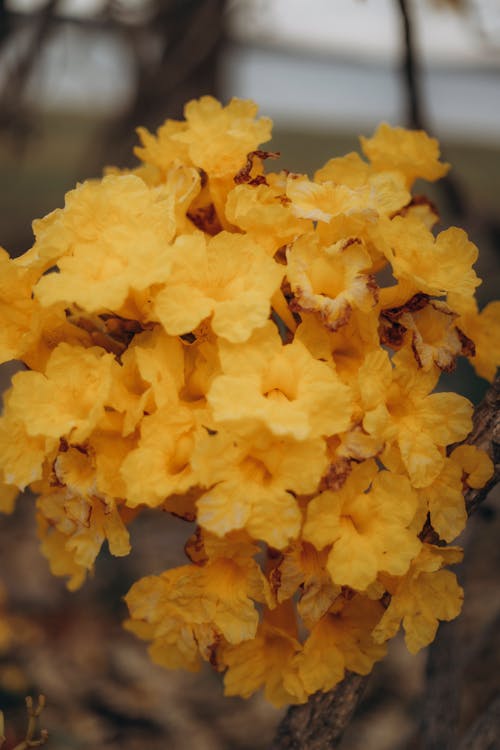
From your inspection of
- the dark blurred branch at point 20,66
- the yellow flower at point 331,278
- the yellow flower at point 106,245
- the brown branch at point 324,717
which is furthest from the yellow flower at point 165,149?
the dark blurred branch at point 20,66

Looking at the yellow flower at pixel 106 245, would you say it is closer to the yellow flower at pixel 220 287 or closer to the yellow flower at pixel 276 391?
the yellow flower at pixel 220 287

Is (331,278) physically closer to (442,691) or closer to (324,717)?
(324,717)

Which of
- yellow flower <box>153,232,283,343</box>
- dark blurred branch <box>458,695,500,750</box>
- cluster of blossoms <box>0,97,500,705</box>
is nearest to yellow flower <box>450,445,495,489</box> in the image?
cluster of blossoms <box>0,97,500,705</box>

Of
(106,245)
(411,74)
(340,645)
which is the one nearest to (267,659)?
(340,645)

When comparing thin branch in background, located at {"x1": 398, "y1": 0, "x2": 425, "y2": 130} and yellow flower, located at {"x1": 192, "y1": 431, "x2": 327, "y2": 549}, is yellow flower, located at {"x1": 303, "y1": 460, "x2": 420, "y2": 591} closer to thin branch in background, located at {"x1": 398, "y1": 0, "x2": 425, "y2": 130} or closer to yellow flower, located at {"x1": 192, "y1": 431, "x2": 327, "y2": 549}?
yellow flower, located at {"x1": 192, "y1": 431, "x2": 327, "y2": 549}

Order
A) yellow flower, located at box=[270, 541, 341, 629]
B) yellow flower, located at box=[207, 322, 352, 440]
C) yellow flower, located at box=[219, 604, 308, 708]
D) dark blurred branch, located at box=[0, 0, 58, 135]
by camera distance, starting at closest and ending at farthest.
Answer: yellow flower, located at box=[207, 322, 352, 440] < yellow flower, located at box=[270, 541, 341, 629] < yellow flower, located at box=[219, 604, 308, 708] < dark blurred branch, located at box=[0, 0, 58, 135]

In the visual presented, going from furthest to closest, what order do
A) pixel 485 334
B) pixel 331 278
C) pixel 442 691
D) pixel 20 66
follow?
pixel 20 66, pixel 442 691, pixel 485 334, pixel 331 278
